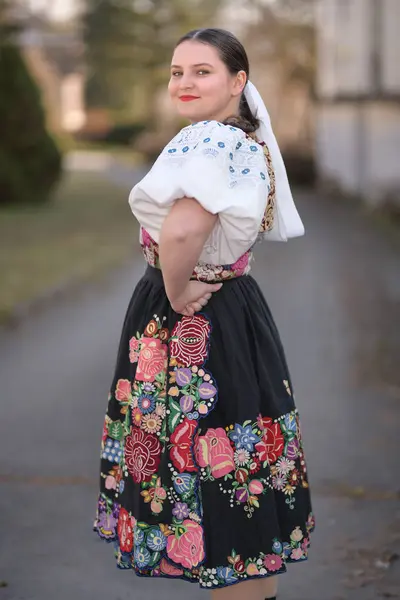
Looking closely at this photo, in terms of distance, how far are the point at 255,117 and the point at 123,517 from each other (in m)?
1.20

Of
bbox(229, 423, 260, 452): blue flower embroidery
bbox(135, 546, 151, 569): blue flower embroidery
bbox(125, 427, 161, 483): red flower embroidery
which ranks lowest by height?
bbox(135, 546, 151, 569): blue flower embroidery

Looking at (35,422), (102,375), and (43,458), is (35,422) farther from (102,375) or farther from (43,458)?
(102,375)

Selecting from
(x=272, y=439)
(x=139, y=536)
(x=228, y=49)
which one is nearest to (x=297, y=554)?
(x=272, y=439)

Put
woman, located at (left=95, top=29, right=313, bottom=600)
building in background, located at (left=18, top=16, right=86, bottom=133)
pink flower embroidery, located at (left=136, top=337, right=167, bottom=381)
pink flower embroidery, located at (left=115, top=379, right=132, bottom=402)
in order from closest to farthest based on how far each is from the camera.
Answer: woman, located at (left=95, top=29, right=313, bottom=600) < pink flower embroidery, located at (left=136, top=337, right=167, bottom=381) < pink flower embroidery, located at (left=115, top=379, right=132, bottom=402) < building in background, located at (left=18, top=16, right=86, bottom=133)

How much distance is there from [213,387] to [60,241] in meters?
11.1

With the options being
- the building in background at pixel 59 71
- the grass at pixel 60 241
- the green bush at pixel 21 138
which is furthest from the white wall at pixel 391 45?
the building in background at pixel 59 71

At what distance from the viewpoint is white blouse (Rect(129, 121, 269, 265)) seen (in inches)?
103

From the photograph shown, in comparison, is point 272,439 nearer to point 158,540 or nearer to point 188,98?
point 158,540

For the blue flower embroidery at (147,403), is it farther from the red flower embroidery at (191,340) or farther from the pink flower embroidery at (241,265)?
the pink flower embroidery at (241,265)

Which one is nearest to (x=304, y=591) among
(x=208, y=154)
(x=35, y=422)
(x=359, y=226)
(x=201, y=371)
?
(x=201, y=371)

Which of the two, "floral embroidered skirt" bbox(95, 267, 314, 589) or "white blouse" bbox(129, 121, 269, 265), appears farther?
"floral embroidered skirt" bbox(95, 267, 314, 589)

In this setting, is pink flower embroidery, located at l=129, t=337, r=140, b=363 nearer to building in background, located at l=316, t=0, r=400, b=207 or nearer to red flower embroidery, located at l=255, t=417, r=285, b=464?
red flower embroidery, located at l=255, t=417, r=285, b=464

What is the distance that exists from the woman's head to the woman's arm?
1.06 ft

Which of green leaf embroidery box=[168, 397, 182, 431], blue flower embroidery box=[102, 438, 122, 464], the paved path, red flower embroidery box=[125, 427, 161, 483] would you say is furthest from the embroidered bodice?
the paved path
